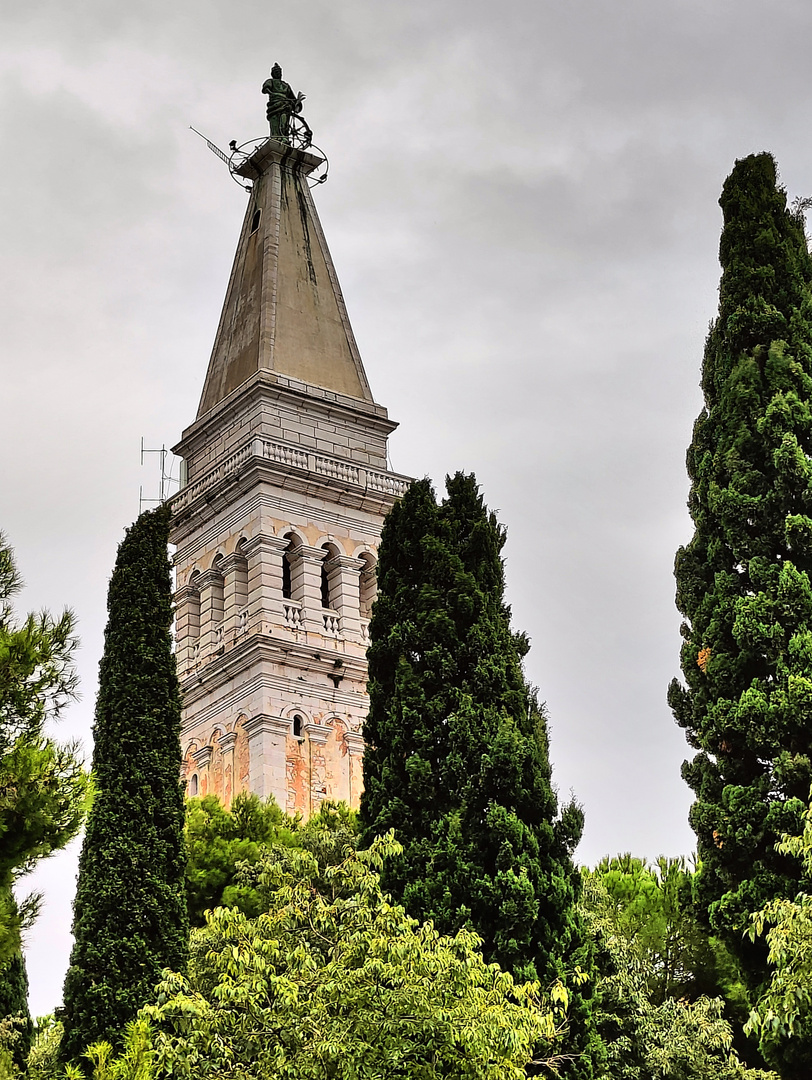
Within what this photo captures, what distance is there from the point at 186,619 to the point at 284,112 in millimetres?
17752

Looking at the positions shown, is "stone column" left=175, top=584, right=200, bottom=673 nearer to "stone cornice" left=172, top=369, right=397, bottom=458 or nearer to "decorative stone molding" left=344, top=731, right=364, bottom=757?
"stone cornice" left=172, top=369, right=397, bottom=458

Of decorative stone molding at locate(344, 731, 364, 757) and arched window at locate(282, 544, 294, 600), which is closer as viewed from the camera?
decorative stone molding at locate(344, 731, 364, 757)

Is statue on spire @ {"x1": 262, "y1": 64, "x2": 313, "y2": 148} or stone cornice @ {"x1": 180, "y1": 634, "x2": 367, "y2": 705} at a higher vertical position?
statue on spire @ {"x1": 262, "y1": 64, "x2": 313, "y2": 148}

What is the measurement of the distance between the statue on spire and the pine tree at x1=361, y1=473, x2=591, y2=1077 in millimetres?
28980

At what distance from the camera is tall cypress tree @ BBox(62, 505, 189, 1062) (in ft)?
70.8

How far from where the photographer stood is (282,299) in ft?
151

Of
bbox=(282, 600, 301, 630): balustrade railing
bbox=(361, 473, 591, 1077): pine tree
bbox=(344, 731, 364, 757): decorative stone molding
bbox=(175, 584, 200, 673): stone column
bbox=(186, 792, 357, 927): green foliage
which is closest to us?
bbox=(361, 473, 591, 1077): pine tree

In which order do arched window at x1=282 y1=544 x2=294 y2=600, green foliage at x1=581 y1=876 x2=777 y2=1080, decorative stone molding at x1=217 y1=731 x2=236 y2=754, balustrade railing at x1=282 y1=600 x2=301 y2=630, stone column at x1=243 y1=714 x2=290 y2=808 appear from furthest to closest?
arched window at x1=282 y1=544 x2=294 y2=600
balustrade railing at x1=282 y1=600 x2=301 y2=630
decorative stone molding at x1=217 y1=731 x2=236 y2=754
stone column at x1=243 y1=714 x2=290 y2=808
green foliage at x1=581 y1=876 x2=777 y2=1080

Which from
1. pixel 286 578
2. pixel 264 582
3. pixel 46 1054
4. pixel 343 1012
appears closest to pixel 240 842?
pixel 46 1054

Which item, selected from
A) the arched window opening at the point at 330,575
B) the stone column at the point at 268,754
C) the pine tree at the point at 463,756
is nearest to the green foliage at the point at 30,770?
the pine tree at the point at 463,756

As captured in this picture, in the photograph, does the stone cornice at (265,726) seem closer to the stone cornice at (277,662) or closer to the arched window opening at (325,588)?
the stone cornice at (277,662)

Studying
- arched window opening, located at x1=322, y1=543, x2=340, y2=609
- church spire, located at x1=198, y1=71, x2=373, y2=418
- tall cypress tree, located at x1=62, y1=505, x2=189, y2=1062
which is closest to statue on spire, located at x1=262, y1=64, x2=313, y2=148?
church spire, located at x1=198, y1=71, x2=373, y2=418

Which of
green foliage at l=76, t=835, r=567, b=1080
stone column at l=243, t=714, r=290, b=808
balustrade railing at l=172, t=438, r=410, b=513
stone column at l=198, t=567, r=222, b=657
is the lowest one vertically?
green foliage at l=76, t=835, r=567, b=1080

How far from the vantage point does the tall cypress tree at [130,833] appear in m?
21.6
